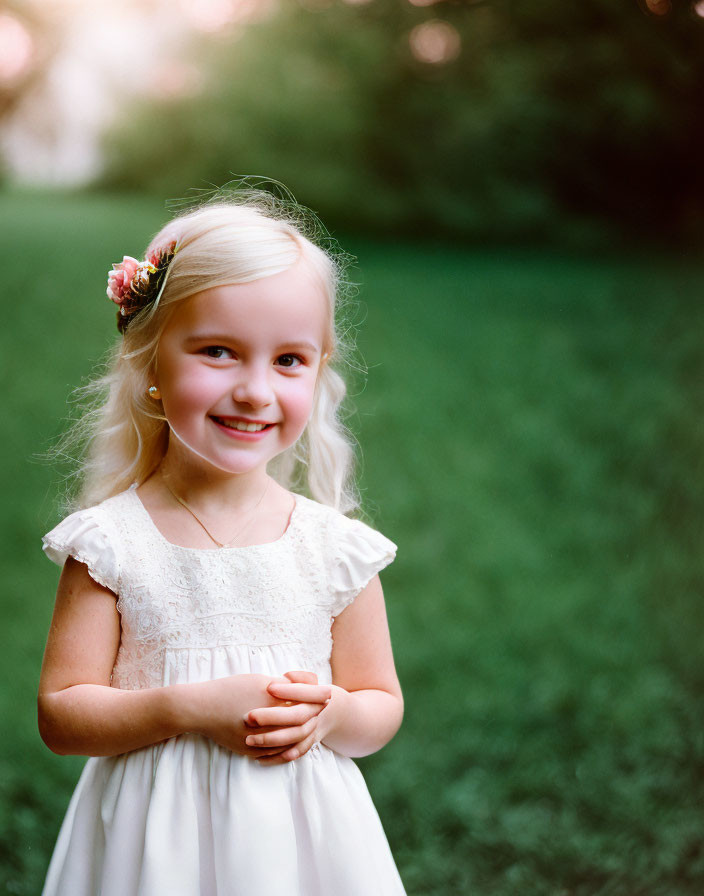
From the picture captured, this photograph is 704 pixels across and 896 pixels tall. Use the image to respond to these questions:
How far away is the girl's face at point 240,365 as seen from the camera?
4.08 feet

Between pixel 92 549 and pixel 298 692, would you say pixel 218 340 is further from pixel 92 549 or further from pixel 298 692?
pixel 298 692

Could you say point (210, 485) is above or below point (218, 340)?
below

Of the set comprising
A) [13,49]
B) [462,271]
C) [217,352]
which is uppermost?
[13,49]

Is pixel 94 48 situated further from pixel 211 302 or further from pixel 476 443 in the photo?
pixel 211 302

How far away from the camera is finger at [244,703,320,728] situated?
1.18 meters

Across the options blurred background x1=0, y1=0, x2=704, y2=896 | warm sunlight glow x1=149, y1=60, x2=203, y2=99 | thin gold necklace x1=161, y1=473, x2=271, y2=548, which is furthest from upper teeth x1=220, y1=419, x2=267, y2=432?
warm sunlight glow x1=149, y1=60, x2=203, y2=99

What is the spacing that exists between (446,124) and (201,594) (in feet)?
14.4

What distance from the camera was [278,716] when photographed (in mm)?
1186

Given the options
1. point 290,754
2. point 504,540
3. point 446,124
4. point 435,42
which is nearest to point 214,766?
point 290,754

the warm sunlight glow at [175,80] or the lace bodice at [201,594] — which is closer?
the lace bodice at [201,594]

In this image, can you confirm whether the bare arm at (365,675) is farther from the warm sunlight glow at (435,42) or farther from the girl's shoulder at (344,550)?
the warm sunlight glow at (435,42)

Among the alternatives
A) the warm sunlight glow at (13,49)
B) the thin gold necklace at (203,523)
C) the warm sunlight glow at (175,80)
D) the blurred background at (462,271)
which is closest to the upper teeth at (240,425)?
Result: the thin gold necklace at (203,523)

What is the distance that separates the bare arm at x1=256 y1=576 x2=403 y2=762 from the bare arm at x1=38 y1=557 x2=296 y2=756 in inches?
6.1

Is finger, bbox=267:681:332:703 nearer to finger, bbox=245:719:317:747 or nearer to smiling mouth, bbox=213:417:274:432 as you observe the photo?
finger, bbox=245:719:317:747
